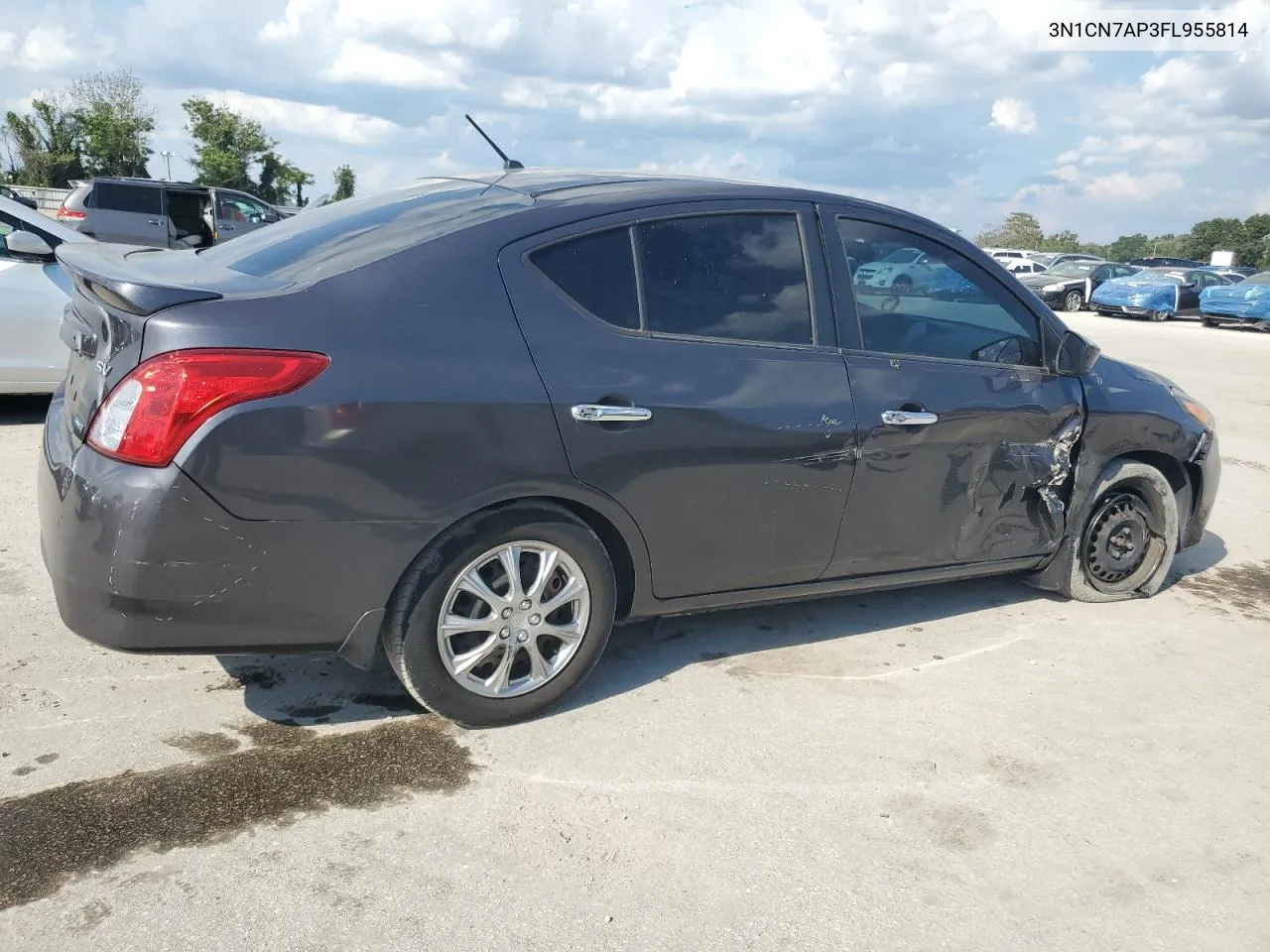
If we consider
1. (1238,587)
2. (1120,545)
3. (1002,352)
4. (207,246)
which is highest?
(207,246)

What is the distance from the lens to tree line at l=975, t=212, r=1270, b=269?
5484cm

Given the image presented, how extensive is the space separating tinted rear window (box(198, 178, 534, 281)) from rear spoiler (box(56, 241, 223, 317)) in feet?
0.72

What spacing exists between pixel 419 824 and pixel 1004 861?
62.3 inches

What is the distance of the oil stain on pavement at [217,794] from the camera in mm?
2689

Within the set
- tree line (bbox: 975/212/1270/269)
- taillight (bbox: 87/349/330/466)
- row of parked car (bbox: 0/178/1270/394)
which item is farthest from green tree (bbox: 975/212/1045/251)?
taillight (bbox: 87/349/330/466)

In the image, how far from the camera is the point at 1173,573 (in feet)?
18.6

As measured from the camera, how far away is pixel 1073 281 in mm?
27844

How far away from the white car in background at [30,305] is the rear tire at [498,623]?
5001 mm

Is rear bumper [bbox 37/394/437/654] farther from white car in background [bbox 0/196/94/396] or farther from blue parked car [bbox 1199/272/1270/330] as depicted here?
blue parked car [bbox 1199/272/1270/330]

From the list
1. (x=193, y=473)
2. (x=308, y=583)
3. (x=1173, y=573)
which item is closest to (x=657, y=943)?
(x=308, y=583)

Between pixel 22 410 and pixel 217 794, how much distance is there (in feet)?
20.5

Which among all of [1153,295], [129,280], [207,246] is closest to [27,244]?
[129,280]

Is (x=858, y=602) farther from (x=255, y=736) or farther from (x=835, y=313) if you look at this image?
(x=255, y=736)

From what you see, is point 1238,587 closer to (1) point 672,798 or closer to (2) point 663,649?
(2) point 663,649
